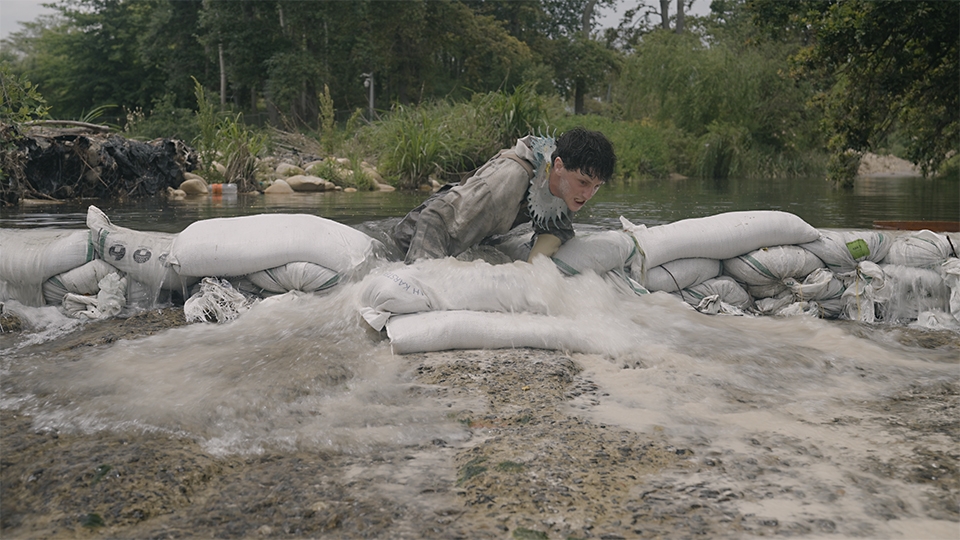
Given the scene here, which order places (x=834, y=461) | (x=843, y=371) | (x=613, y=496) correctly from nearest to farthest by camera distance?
(x=613, y=496), (x=834, y=461), (x=843, y=371)

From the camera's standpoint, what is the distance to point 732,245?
372cm

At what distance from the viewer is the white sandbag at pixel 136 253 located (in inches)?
137

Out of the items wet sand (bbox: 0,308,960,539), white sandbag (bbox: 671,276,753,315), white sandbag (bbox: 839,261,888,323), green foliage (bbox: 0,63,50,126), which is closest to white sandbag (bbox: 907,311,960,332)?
white sandbag (bbox: 839,261,888,323)

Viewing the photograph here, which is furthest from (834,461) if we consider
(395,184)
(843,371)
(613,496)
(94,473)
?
(395,184)

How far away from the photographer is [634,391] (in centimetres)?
239

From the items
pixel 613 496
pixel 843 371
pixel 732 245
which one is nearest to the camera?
pixel 613 496

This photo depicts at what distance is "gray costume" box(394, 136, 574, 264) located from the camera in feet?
11.3

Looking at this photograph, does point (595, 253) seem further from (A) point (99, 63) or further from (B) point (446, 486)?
(A) point (99, 63)

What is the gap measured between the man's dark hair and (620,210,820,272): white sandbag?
54 centimetres

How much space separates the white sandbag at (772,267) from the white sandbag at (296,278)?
1906 mm

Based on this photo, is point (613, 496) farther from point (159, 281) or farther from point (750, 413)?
point (159, 281)

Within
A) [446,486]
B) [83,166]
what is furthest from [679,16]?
[446,486]

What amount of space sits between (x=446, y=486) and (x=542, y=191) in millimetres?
1987

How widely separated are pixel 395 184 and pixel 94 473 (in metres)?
10.7
